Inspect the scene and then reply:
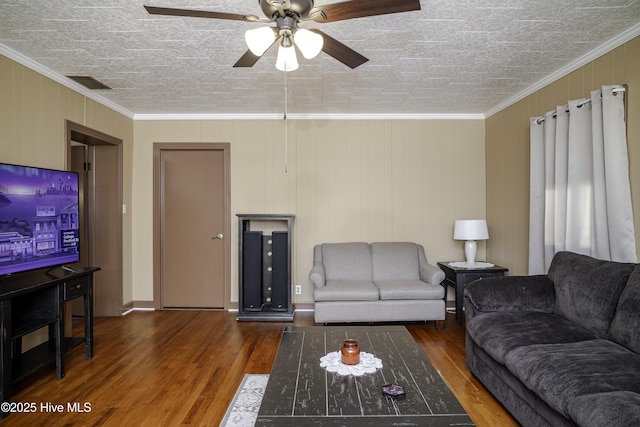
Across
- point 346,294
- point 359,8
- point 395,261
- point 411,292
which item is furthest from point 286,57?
point 395,261

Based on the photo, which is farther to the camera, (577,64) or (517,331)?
(577,64)

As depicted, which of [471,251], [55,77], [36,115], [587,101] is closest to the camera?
[587,101]

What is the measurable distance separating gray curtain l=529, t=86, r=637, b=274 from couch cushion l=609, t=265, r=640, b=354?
20.2 inches

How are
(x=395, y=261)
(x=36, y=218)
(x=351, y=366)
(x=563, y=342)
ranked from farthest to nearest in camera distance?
(x=395, y=261)
(x=36, y=218)
(x=563, y=342)
(x=351, y=366)

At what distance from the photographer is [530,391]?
1.84 m

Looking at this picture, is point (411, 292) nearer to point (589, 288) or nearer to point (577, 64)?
point (589, 288)

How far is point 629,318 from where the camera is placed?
1911 mm

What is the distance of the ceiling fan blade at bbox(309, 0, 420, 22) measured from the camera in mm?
1553

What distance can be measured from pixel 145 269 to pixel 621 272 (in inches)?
188

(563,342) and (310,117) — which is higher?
(310,117)

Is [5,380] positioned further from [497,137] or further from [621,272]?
[497,137]

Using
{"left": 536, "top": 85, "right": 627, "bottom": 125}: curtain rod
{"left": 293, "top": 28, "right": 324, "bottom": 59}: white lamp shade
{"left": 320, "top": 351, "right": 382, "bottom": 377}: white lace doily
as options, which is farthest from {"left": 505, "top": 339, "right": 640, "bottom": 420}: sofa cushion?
{"left": 293, "top": 28, "right": 324, "bottom": 59}: white lamp shade

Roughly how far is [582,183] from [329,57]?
7.43 feet

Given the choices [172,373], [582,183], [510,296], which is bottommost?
[172,373]
